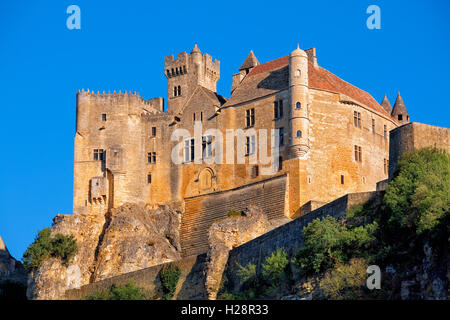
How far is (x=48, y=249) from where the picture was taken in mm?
56438

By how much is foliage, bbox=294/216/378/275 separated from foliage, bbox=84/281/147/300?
1042cm

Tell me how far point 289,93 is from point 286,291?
21.6 metres

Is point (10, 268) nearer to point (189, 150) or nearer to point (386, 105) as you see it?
point (189, 150)

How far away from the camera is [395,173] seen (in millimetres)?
37531

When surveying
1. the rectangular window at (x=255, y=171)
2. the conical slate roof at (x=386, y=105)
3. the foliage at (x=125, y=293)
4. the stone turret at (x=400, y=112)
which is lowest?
the foliage at (x=125, y=293)

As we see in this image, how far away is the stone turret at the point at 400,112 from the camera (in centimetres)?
6569

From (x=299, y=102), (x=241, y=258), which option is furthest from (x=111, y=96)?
(x=241, y=258)

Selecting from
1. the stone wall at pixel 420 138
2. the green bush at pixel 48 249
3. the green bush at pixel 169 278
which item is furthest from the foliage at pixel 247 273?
the green bush at pixel 48 249

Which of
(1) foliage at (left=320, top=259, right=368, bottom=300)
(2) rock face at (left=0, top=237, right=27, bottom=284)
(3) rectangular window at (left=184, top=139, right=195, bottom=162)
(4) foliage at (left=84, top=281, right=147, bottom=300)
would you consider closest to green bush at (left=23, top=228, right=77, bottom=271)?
(2) rock face at (left=0, top=237, right=27, bottom=284)

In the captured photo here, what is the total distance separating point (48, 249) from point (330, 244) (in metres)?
25.6

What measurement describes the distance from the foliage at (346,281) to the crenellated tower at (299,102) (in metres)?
21.1

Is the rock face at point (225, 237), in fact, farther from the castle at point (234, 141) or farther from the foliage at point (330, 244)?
the castle at point (234, 141)
